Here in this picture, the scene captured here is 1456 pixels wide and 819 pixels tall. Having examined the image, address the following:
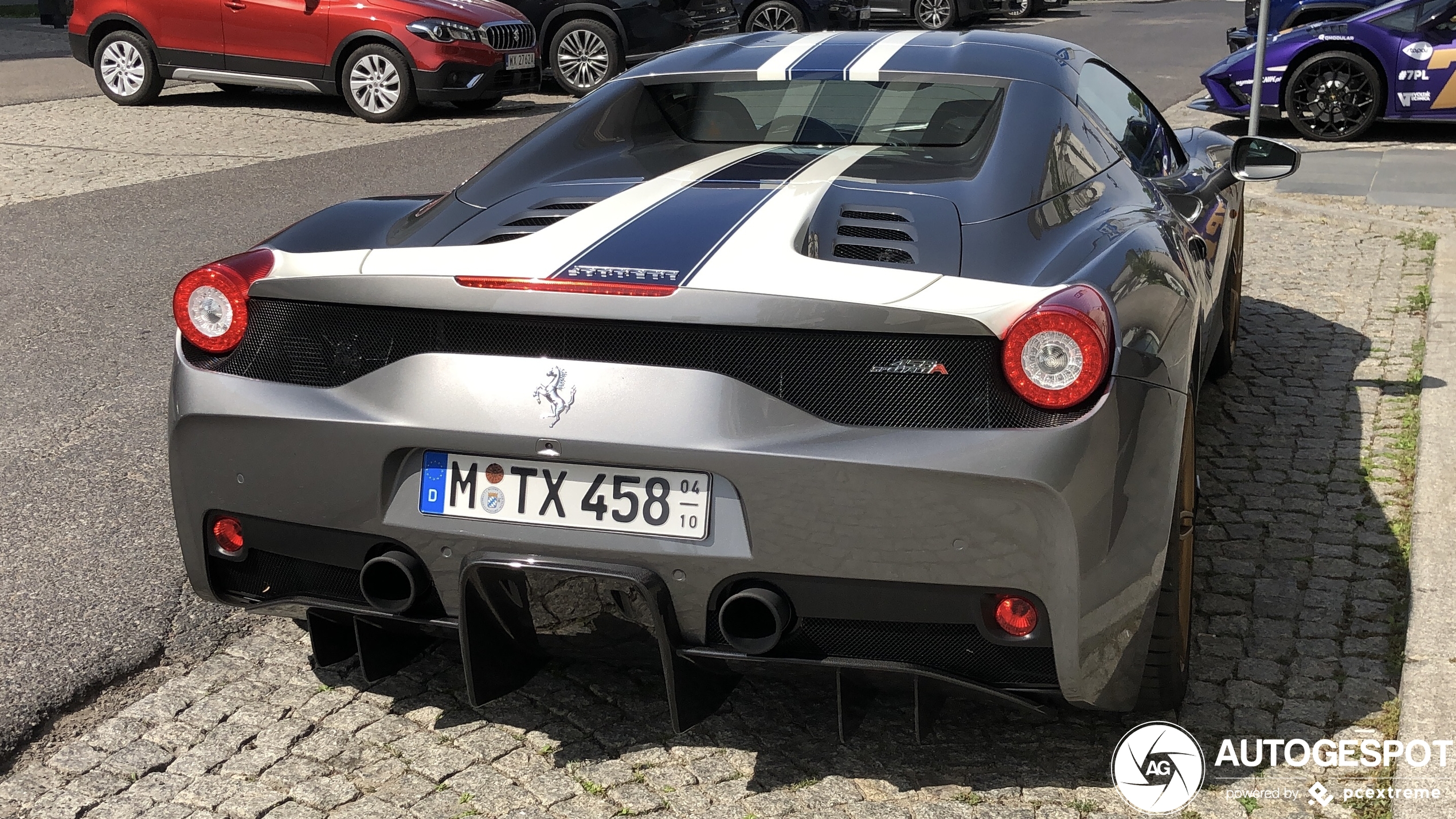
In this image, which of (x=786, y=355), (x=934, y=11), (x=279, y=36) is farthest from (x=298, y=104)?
(x=934, y=11)

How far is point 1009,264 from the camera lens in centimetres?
257

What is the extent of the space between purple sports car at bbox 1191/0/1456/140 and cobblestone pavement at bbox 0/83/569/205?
671 centimetres

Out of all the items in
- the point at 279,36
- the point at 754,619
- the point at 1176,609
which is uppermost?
the point at 279,36

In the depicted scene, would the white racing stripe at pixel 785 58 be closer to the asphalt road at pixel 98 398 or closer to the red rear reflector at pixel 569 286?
the red rear reflector at pixel 569 286

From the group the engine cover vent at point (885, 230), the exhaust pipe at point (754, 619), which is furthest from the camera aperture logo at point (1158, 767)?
the engine cover vent at point (885, 230)

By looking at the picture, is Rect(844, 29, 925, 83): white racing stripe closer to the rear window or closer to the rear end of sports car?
the rear window

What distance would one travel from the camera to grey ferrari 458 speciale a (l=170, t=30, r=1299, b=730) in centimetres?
242

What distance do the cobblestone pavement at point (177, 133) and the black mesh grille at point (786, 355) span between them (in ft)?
A: 24.4

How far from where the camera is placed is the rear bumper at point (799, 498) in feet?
7.89

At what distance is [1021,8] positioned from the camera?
1143 inches

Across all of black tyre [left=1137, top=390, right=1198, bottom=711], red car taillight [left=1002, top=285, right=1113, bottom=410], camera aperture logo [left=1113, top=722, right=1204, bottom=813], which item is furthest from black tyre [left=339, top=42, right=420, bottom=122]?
red car taillight [left=1002, top=285, right=1113, bottom=410]

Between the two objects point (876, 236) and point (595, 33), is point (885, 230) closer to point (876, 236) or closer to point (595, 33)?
point (876, 236)

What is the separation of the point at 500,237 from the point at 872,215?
28.8 inches

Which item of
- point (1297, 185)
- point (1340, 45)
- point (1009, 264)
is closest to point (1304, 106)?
point (1340, 45)
